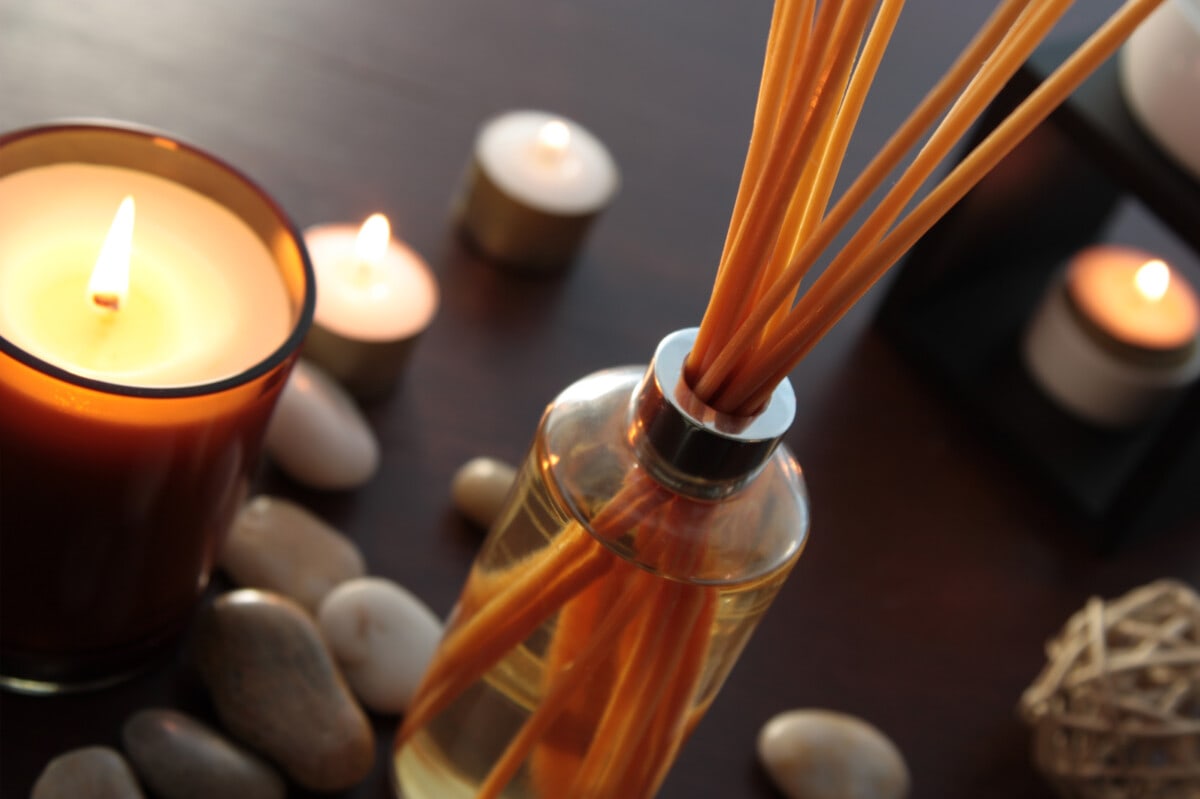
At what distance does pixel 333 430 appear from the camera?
0.46 meters

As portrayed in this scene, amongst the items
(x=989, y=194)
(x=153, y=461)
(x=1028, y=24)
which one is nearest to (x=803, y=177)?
(x=1028, y=24)

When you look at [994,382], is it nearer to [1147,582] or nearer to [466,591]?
[1147,582]

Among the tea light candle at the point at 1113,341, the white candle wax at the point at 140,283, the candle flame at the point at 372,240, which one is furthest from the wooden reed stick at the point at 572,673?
the tea light candle at the point at 1113,341

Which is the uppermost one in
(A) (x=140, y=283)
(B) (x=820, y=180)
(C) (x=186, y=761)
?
(B) (x=820, y=180)

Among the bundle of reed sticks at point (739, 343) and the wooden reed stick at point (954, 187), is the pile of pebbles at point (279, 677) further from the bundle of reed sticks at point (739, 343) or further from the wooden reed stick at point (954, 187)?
the wooden reed stick at point (954, 187)

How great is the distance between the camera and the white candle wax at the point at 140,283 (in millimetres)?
339

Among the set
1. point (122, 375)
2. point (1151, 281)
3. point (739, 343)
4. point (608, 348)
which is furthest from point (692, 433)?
point (1151, 281)

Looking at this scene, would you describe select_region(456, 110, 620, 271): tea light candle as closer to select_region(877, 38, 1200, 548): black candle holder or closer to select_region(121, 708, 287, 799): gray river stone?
select_region(877, 38, 1200, 548): black candle holder

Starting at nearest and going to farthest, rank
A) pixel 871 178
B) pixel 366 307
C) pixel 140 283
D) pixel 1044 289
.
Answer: pixel 871 178 < pixel 140 283 < pixel 366 307 < pixel 1044 289

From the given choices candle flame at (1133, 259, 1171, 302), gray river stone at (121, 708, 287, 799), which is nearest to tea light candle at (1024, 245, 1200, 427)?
candle flame at (1133, 259, 1171, 302)

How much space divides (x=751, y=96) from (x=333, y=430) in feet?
1.05

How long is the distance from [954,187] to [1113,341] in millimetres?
346

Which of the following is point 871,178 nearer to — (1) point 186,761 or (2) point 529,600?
(2) point 529,600

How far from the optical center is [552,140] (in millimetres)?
568
